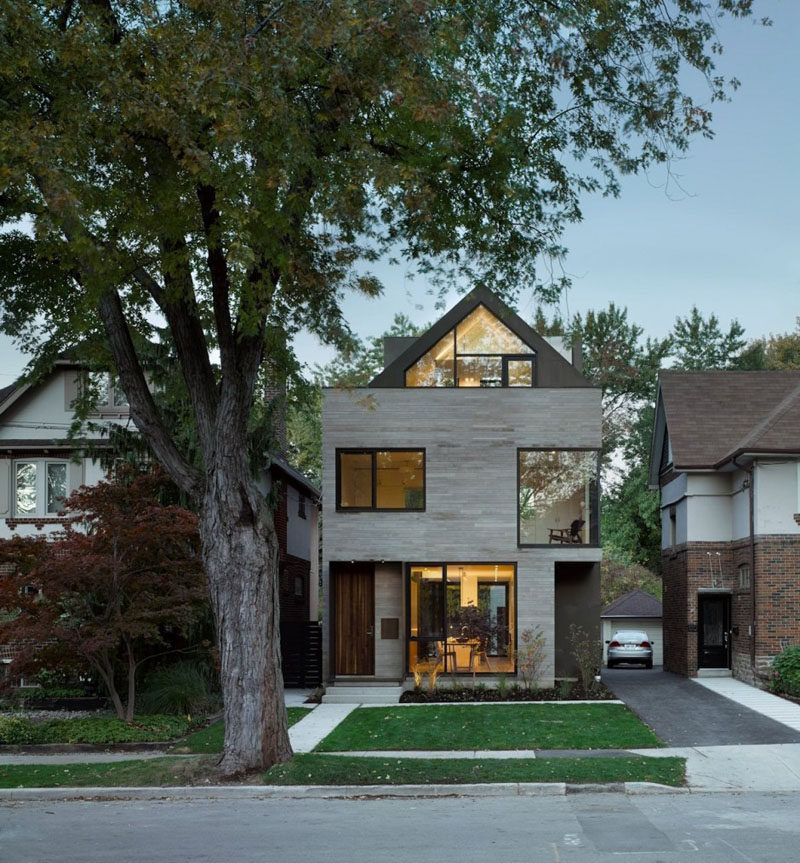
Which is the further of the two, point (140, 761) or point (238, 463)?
point (140, 761)

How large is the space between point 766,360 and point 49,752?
45118 millimetres

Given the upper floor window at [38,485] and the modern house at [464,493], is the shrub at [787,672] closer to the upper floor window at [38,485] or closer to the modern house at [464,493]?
the modern house at [464,493]

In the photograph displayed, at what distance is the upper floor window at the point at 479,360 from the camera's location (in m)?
26.3

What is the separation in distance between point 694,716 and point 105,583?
35.0ft

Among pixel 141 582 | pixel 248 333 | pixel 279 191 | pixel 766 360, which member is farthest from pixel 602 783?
pixel 766 360

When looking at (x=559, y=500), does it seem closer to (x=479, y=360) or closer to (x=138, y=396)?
(x=479, y=360)

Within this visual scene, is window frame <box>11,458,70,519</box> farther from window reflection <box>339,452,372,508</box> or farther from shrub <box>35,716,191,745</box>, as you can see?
shrub <box>35,716,191,745</box>

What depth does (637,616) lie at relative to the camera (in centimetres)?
4769

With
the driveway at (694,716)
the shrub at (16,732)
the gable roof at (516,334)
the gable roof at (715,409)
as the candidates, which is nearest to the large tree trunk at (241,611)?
the shrub at (16,732)

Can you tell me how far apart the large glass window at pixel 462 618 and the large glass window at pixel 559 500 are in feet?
3.63

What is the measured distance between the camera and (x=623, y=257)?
Answer: 20.6 meters

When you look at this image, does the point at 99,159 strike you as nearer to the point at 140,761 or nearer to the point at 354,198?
the point at 354,198

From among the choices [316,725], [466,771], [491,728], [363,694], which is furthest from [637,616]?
[466,771]

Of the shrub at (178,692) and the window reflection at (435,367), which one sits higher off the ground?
the window reflection at (435,367)
